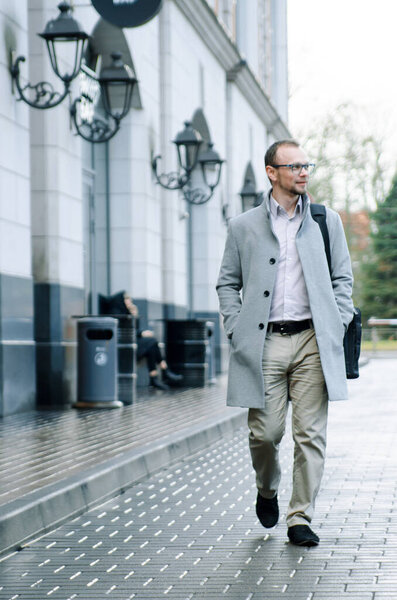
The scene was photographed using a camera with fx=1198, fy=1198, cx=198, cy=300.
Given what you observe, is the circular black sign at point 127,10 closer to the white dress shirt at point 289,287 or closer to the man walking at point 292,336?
the man walking at point 292,336

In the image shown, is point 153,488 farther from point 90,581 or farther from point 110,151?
point 110,151

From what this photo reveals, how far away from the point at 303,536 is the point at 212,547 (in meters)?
0.46

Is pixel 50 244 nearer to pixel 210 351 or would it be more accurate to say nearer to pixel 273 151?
pixel 210 351

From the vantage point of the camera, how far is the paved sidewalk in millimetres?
6645

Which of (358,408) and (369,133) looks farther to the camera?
(369,133)

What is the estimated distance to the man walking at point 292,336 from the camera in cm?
591

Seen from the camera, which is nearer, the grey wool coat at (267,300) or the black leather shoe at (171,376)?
the grey wool coat at (267,300)

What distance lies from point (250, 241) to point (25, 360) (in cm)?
657

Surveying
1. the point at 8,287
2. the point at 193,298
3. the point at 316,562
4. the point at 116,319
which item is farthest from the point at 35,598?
the point at 193,298

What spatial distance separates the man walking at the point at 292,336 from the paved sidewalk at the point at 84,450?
Result: 1315 mm

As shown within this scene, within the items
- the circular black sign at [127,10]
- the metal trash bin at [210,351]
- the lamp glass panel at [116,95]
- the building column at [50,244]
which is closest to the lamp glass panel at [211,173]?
the metal trash bin at [210,351]

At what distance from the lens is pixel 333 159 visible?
54.4 m

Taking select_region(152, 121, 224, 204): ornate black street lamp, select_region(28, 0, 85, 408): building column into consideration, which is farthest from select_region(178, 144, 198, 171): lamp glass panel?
select_region(28, 0, 85, 408): building column

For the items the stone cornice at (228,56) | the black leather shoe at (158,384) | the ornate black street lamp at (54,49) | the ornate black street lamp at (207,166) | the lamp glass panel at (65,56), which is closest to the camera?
the ornate black street lamp at (54,49)
